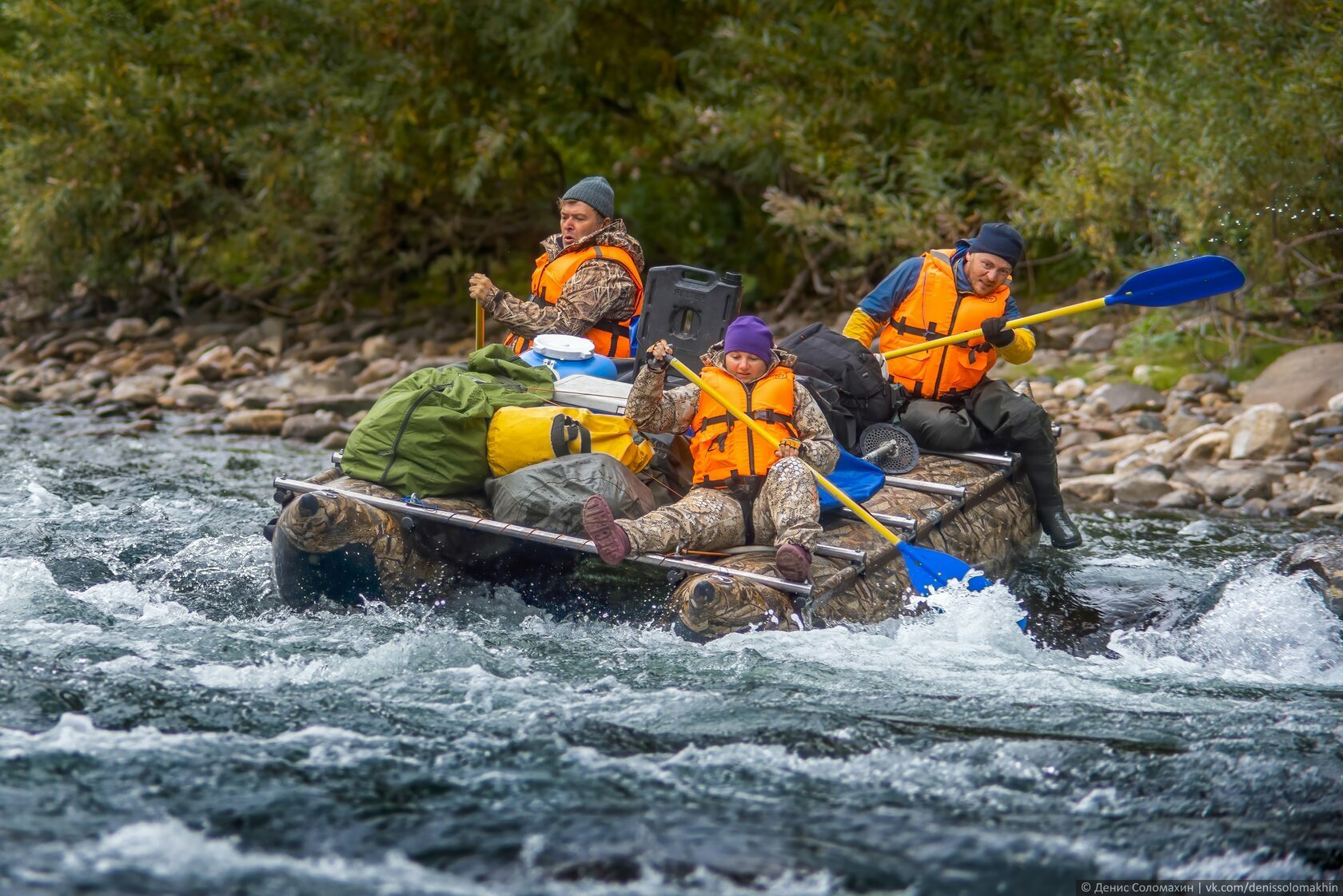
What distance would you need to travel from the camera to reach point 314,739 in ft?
13.2

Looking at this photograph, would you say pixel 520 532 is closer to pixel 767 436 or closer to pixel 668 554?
pixel 668 554

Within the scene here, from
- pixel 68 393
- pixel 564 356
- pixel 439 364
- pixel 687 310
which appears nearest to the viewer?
pixel 564 356

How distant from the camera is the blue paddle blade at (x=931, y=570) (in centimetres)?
526

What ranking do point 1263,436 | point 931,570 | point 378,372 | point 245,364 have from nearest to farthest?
point 931,570 < point 1263,436 < point 378,372 < point 245,364

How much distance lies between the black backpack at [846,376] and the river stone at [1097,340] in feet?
17.6

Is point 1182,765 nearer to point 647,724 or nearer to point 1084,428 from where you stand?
point 647,724

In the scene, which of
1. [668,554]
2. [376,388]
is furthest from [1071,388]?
[668,554]

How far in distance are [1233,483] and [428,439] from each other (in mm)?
5148

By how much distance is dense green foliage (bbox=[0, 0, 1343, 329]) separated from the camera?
11328 mm

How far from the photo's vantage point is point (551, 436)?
5.24 m

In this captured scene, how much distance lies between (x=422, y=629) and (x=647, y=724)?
117 cm

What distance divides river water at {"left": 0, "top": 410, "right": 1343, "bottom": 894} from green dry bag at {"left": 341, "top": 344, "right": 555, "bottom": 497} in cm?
49

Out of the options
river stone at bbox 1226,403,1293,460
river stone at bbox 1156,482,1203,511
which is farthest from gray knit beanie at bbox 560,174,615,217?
river stone at bbox 1226,403,1293,460

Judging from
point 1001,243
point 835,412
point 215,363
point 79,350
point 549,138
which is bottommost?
point 79,350
